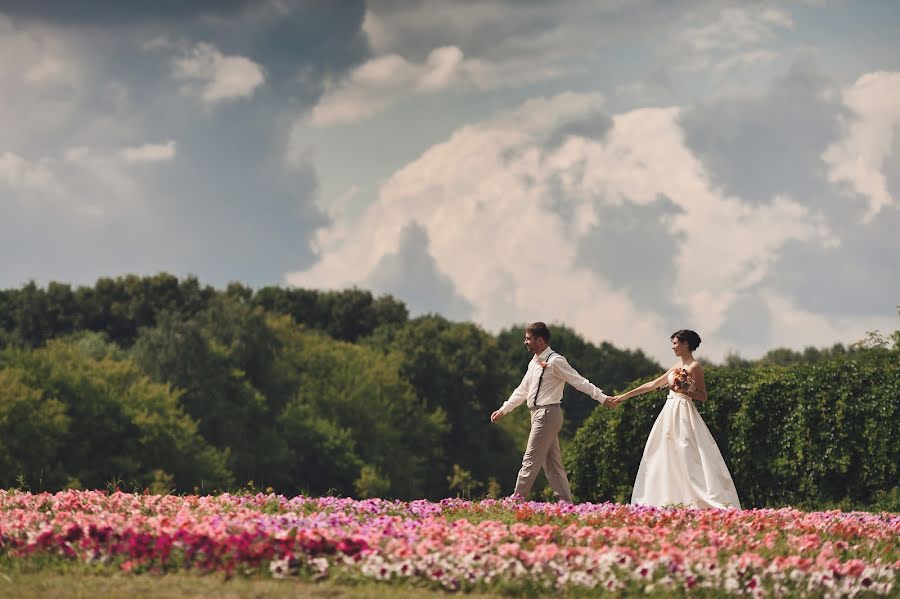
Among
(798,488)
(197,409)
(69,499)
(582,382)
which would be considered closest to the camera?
(69,499)

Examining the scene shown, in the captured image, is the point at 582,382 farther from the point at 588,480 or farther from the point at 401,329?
the point at 401,329

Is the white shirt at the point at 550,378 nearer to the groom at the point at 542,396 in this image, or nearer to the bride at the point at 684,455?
the groom at the point at 542,396

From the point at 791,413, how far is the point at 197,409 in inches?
1880

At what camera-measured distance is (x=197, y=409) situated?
64.9 m

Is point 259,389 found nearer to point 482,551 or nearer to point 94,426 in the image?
point 94,426

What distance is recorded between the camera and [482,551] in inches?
448

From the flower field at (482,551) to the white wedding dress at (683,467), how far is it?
103 inches

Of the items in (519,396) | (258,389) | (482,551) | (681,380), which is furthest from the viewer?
(258,389)

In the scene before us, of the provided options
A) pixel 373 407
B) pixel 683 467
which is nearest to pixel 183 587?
pixel 683 467

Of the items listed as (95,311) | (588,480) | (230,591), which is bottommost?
(230,591)

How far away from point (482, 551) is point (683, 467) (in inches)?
254

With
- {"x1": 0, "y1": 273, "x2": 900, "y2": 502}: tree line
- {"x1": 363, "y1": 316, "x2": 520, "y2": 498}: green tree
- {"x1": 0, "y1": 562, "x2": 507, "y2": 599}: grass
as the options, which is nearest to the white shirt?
{"x1": 0, "y1": 562, "x2": 507, "y2": 599}: grass

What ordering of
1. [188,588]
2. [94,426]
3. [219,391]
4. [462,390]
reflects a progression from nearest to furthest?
1. [188,588]
2. [94,426]
3. [219,391]
4. [462,390]

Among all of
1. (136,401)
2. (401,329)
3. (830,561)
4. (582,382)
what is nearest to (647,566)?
(830,561)
